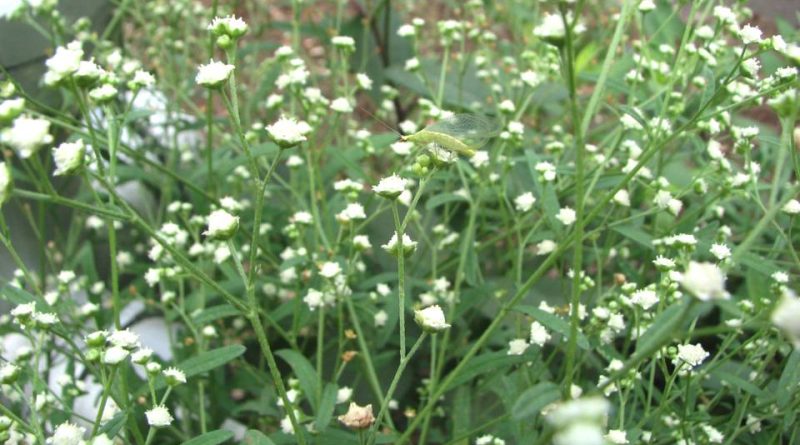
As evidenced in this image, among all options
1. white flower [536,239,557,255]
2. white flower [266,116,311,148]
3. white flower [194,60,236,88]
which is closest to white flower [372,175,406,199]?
white flower [266,116,311,148]

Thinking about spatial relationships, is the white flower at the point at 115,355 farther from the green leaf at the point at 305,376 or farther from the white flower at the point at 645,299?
the white flower at the point at 645,299

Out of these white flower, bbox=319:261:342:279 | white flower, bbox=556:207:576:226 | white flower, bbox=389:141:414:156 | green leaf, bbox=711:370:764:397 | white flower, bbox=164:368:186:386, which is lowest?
green leaf, bbox=711:370:764:397

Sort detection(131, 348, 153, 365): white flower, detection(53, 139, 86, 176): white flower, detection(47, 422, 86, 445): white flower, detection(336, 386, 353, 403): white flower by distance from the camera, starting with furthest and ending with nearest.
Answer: detection(336, 386, 353, 403): white flower → detection(131, 348, 153, 365): white flower → detection(47, 422, 86, 445): white flower → detection(53, 139, 86, 176): white flower

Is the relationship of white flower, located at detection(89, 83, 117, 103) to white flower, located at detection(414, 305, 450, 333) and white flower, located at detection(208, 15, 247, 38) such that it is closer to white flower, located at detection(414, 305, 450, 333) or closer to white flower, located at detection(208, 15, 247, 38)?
white flower, located at detection(208, 15, 247, 38)

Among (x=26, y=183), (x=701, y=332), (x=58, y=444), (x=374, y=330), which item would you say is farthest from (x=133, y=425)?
(x=26, y=183)

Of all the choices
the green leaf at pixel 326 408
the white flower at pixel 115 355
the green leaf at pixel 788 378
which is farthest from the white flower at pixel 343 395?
the green leaf at pixel 788 378

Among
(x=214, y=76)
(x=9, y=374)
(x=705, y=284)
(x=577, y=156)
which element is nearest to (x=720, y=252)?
(x=577, y=156)
